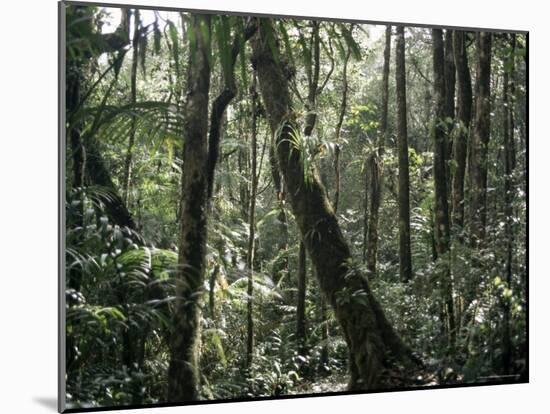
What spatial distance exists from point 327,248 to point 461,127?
1.21 meters

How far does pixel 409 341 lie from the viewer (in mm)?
5750

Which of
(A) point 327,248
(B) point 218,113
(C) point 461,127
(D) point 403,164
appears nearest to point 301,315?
(A) point 327,248

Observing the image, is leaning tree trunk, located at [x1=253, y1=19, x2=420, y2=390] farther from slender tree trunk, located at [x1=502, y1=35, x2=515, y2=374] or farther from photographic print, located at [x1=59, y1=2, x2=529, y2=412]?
slender tree trunk, located at [x1=502, y1=35, x2=515, y2=374]

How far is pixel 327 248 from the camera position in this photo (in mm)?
5645

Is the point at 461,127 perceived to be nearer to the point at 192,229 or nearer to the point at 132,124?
the point at 192,229

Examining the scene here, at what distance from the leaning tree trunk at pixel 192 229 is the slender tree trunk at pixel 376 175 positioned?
1054 millimetres

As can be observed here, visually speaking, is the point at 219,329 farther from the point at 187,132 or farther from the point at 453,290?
the point at 453,290

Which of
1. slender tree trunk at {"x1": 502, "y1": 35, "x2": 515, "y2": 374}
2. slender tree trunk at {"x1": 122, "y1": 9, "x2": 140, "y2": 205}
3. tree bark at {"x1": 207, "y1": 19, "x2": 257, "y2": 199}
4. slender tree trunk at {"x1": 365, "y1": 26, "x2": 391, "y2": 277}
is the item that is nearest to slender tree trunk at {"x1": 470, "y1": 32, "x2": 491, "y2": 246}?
slender tree trunk at {"x1": 502, "y1": 35, "x2": 515, "y2": 374}

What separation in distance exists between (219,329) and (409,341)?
4.07 feet

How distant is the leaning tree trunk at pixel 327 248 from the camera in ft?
18.1

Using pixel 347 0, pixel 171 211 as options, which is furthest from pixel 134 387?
pixel 347 0

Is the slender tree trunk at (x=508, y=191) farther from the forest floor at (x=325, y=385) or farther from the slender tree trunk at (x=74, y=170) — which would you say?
the slender tree trunk at (x=74, y=170)

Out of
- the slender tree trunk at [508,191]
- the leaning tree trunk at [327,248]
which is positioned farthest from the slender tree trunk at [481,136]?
the leaning tree trunk at [327,248]

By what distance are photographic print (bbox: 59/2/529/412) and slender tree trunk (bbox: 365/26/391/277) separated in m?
0.01
